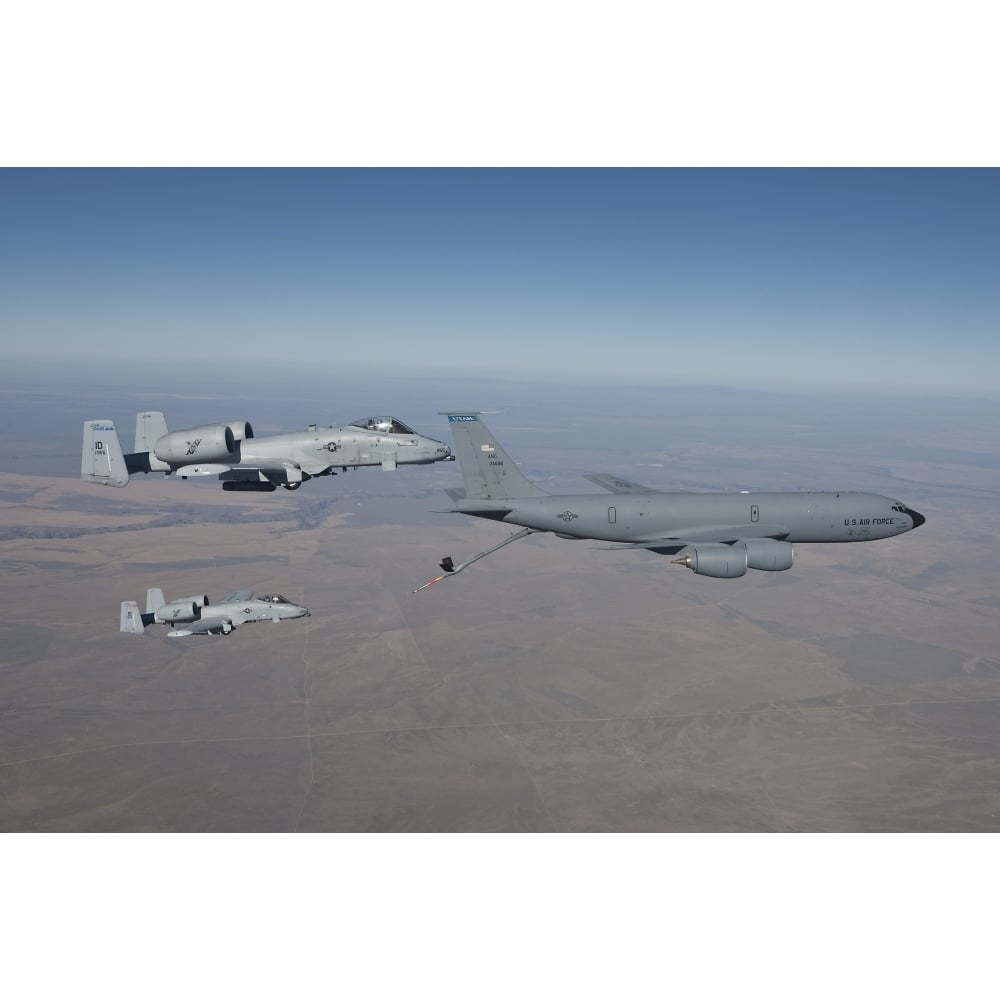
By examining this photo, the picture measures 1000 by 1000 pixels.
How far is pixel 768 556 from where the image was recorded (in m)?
16.6

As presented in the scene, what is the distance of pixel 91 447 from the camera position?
1112 cm

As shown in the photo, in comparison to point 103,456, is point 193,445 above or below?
above

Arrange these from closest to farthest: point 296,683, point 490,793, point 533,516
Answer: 1. point 533,516
2. point 490,793
3. point 296,683

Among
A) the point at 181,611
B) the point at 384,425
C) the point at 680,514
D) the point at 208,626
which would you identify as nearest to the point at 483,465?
the point at 384,425

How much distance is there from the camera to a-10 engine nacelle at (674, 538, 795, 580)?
53.5 feet

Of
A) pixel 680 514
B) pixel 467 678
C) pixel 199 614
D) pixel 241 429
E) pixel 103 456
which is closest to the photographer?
pixel 103 456

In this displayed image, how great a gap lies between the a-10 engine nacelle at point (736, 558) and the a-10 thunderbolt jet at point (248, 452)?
22.9 feet

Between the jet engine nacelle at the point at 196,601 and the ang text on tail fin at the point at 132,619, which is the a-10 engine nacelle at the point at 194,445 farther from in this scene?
the jet engine nacelle at the point at 196,601

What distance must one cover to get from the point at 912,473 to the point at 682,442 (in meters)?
27.1

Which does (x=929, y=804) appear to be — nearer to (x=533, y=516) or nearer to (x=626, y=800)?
(x=626, y=800)

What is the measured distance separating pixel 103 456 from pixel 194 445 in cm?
154

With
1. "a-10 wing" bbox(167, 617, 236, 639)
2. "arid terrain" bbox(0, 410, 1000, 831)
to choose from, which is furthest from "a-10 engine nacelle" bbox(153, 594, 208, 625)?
"arid terrain" bbox(0, 410, 1000, 831)

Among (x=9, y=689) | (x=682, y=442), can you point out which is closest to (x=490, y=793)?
(x=9, y=689)

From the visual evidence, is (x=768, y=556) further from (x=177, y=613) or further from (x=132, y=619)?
(x=132, y=619)
